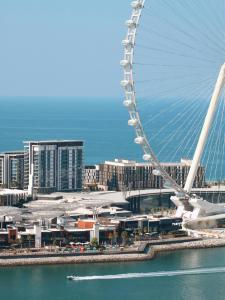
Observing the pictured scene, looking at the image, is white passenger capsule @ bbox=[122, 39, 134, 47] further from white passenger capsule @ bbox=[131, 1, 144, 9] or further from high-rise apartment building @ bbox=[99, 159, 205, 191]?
high-rise apartment building @ bbox=[99, 159, 205, 191]

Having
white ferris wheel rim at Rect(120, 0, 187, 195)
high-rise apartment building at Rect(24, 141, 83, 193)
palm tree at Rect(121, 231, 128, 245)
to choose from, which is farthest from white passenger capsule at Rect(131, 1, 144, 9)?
high-rise apartment building at Rect(24, 141, 83, 193)

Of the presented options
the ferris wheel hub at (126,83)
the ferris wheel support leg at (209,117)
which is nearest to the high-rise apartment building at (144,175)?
the ferris wheel support leg at (209,117)

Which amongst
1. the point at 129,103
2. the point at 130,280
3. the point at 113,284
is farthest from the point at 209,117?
the point at 113,284

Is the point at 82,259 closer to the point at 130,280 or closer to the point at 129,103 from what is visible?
the point at 130,280

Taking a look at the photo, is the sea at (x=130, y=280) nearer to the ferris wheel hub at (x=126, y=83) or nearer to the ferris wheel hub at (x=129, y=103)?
the ferris wheel hub at (x=129, y=103)

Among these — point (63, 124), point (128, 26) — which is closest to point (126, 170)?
point (128, 26)
